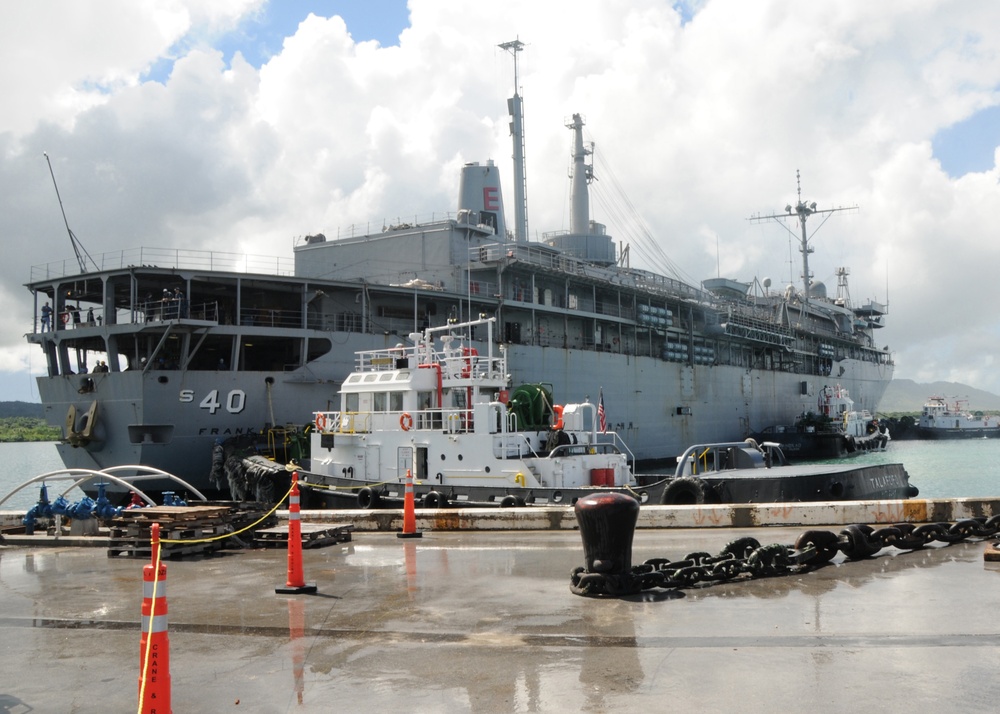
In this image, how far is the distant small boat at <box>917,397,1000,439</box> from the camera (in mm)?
80312

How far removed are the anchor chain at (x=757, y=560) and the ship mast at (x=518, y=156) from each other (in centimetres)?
3686

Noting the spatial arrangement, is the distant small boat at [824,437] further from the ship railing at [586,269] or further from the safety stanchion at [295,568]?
the safety stanchion at [295,568]

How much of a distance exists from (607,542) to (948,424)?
283ft

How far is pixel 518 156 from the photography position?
1834 inches

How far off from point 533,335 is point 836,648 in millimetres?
33054

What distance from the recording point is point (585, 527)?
7430 millimetres

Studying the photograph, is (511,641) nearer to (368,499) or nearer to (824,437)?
(368,499)

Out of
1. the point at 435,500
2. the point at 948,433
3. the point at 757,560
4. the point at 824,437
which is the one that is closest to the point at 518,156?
the point at 824,437

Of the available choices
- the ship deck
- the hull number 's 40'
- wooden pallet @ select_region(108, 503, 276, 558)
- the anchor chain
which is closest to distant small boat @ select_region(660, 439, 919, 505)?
the anchor chain

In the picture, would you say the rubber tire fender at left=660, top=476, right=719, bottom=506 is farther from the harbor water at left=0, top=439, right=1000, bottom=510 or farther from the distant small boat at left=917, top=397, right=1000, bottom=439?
the distant small boat at left=917, top=397, right=1000, bottom=439

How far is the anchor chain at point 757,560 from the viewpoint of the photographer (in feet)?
24.3

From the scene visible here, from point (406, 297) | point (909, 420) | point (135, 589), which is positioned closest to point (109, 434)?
point (406, 297)

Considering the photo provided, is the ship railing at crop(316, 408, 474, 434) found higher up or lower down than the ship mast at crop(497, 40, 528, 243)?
lower down

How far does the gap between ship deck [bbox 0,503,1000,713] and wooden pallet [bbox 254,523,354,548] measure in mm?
1530
